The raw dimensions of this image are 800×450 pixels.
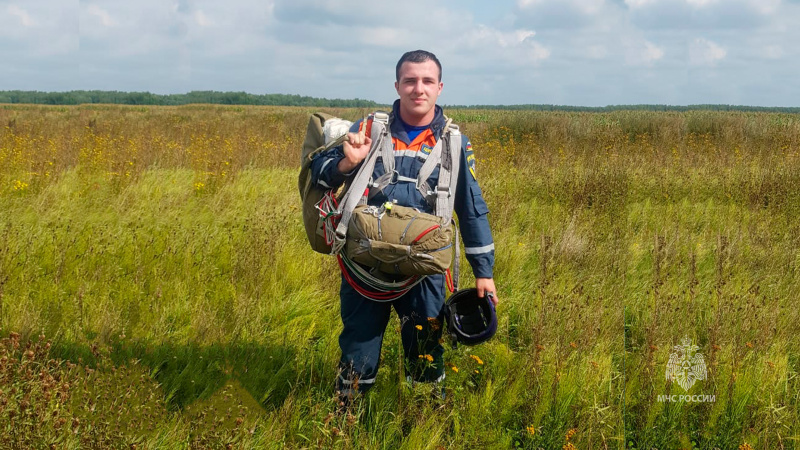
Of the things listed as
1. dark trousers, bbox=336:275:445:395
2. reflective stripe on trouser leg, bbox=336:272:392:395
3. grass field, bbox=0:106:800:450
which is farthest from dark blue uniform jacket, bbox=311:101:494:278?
grass field, bbox=0:106:800:450

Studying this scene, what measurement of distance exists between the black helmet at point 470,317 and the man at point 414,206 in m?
0.07

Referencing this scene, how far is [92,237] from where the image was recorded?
182 inches

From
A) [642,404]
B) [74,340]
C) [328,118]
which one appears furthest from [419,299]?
[74,340]

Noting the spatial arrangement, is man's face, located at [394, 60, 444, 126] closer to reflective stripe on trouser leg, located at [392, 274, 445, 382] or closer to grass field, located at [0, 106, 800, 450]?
reflective stripe on trouser leg, located at [392, 274, 445, 382]

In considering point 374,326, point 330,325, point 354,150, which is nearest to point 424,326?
point 374,326

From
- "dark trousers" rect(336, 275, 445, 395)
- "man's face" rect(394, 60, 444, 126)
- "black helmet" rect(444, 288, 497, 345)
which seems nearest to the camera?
"man's face" rect(394, 60, 444, 126)

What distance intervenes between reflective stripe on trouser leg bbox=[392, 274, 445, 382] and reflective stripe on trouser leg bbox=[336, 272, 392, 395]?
0.38 feet

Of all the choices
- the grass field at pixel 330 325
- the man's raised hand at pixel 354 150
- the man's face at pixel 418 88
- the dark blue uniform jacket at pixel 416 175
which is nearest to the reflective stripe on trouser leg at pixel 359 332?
the grass field at pixel 330 325

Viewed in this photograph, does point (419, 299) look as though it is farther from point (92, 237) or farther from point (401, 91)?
point (92, 237)

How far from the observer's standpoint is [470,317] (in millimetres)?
2639

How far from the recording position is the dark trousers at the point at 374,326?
2.49m

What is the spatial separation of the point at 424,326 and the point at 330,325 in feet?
4.21

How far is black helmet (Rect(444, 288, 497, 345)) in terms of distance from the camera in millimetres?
2385

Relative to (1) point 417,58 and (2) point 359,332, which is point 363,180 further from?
(2) point 359,332
